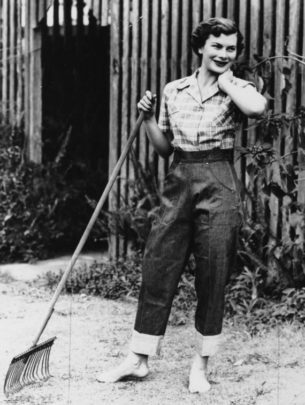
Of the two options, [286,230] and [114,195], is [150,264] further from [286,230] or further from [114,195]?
[114,195]

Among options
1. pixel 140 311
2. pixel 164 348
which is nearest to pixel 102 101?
pixel 164 348

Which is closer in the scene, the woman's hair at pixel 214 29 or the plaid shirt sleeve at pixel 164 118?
the woman's hair at pixel 214 29

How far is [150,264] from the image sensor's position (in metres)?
4.64

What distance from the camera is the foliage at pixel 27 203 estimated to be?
8.50 meters

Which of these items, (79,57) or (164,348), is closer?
(164,348)

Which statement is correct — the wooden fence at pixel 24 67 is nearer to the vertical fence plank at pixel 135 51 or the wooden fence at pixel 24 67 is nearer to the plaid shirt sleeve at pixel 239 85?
the vertical fence plank at pixel 135 51

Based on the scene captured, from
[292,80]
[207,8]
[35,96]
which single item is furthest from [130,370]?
[35,96]

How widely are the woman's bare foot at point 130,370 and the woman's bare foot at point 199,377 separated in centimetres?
29

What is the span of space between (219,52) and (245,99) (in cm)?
33

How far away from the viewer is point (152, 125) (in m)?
4.67

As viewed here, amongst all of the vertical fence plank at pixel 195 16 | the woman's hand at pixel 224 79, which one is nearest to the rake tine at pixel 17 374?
the woman's hand at pixel 224 79

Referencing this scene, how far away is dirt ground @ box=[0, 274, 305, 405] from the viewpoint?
447cm

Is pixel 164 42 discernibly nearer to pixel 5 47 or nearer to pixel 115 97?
pixel 115 97

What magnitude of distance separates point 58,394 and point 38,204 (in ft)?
14.2
